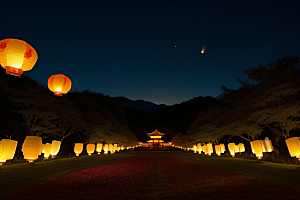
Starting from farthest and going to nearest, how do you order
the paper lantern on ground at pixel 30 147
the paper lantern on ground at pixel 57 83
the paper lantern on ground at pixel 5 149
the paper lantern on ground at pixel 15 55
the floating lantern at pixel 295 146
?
the paper lantern on ground at pixel 57 83 → the paper lantern on ground at pixel 30 147 → the floating lantern at pixel 295 146 → the paper lantern on ground at pixel 5 149 → the paper lantern on ground at pixel 15 55

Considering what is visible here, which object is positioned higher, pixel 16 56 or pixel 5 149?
pixel 16 56

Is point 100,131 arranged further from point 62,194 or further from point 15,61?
point 62,194

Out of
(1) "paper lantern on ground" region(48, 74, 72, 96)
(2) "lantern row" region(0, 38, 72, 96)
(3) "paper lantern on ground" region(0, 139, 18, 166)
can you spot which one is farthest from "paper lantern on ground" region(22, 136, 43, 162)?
(2) "lantern row" region(0, 38, 72, 96)

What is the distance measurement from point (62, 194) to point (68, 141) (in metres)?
22.8

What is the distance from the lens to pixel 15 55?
7066 millimetres

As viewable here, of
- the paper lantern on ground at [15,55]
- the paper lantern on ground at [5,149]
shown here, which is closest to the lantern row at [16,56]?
the paper lantern on ground at [15,55]

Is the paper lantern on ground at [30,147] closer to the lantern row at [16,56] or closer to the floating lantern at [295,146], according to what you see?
the lantern row at [16,56]

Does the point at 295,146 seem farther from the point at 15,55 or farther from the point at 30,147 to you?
the point at 30,147

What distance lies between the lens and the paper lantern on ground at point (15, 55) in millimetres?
6973

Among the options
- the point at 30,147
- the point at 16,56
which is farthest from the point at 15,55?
the point at 30,147

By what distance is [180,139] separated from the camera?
162ft

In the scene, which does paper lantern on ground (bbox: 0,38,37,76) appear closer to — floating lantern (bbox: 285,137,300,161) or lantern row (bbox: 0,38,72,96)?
lantern row (bbox: 0,38,72,96)

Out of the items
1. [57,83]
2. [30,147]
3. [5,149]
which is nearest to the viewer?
[5,149]

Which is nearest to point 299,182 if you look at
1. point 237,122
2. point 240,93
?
point 237,122
